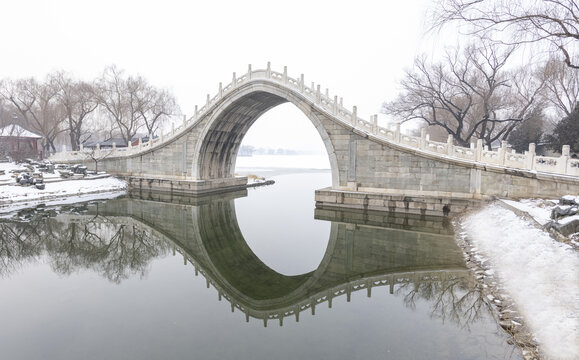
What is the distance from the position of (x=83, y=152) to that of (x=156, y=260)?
90.8 ft

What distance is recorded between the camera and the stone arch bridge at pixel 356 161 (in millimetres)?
14797

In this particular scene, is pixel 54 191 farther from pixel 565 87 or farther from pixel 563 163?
pixel 565 87

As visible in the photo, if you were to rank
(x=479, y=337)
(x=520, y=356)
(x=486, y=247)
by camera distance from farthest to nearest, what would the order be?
(x=486, y=247) < (x=479, y=337) < (x=520, y=356)

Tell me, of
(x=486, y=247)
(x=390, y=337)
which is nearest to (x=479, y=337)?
(x=390, y=337)

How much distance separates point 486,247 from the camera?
34.2ft

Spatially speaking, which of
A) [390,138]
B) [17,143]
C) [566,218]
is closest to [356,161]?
[390,138]

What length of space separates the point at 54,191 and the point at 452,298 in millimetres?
25417

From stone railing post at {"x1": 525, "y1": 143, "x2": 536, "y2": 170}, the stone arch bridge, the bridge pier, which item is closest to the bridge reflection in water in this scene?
the stone arch bridge

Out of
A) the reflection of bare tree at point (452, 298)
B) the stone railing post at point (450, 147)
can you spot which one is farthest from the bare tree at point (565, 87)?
the reflection of bare tree at point (452, 298)

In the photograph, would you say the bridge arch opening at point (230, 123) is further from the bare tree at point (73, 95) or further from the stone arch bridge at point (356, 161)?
the bare tree at point (73, 95)

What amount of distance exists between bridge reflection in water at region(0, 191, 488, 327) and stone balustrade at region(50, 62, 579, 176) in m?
3.85

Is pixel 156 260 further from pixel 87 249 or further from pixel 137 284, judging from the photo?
pixel 87 249

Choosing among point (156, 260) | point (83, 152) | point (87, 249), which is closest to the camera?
point (156, 260)

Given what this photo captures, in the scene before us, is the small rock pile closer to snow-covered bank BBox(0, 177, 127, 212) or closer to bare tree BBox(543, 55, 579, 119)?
bare tree BBox(543, 55, 579, 119)
